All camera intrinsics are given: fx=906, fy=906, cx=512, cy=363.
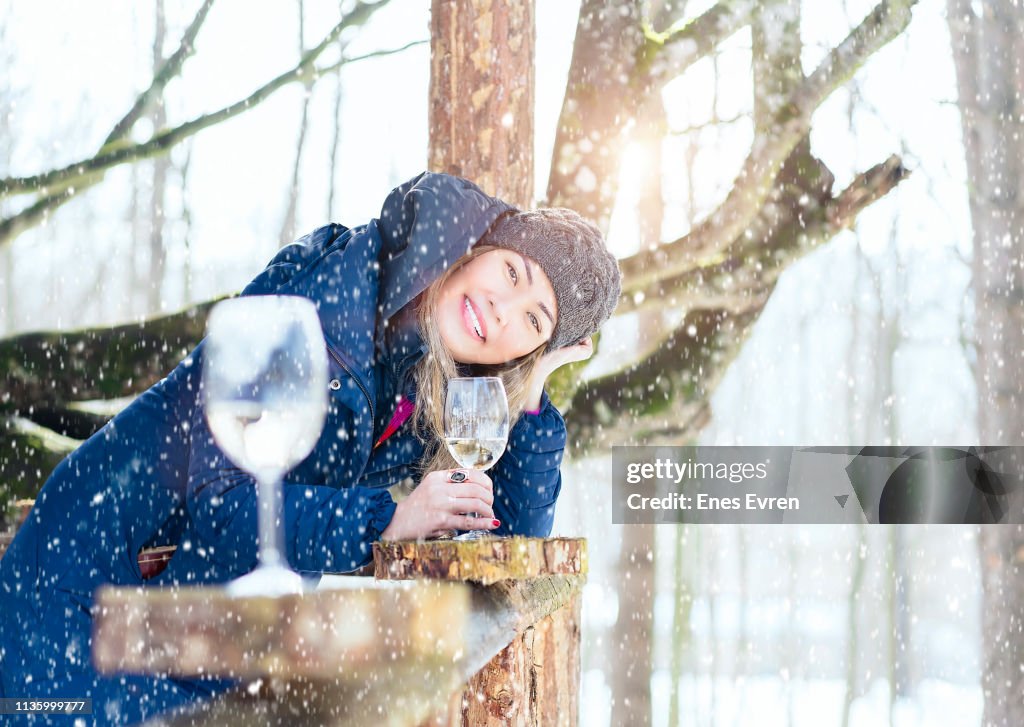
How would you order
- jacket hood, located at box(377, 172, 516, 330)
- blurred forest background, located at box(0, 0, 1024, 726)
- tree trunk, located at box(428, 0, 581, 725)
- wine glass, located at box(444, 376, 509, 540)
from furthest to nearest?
blurred forest background, located at box(0, 0, 1024, 726) < tree trunk, located at box(428, 0, 581, 725) < jacket hood, located at box(377, 172, 516, 330) < wine glass, located at box(444, 376, 509, 540)

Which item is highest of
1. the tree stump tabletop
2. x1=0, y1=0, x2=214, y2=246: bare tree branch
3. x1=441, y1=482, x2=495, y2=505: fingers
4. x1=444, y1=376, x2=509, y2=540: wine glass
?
x1=0, y1=0, x2=214, y2=246: bare tree branch

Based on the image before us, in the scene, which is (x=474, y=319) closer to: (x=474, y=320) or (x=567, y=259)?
(x=474, y=320)

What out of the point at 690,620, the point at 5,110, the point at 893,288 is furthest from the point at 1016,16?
the point at 5,110

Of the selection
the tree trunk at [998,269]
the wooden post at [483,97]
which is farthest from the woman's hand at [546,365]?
the tree trunk at [998,269]

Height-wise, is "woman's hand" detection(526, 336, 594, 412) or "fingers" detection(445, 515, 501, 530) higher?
"woman's hand" detection(526, 336, 594, 412)

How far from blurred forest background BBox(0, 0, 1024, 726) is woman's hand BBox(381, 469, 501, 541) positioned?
452 cm

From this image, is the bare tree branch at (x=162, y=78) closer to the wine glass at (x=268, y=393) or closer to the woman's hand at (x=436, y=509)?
the wine glass at (x=268, y=393)

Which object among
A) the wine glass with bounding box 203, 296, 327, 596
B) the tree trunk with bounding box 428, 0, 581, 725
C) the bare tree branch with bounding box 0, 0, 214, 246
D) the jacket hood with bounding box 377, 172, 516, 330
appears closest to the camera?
the wine glass with bounding box 203, 296, 327, 596

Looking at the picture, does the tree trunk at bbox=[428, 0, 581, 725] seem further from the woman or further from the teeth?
the teeth

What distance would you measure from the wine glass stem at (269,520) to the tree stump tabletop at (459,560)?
24cm

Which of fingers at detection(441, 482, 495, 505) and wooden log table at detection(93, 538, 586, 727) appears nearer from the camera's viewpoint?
wooden log table at detection(93, 538, 586, 727)

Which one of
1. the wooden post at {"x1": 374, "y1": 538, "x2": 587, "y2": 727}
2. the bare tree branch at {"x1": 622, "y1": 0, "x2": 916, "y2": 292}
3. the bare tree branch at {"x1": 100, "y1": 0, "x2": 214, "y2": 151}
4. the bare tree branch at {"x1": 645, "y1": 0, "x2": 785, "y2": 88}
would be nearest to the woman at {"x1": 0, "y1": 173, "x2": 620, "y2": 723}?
the wooden post at {"x1": 374, "y1": 538, "x2": 587, "y2": 727}

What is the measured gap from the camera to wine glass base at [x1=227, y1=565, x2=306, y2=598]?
1.53m

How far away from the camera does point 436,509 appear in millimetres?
1443
